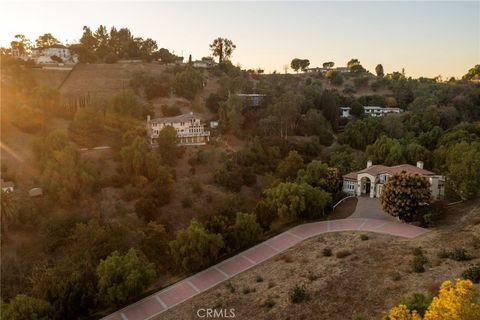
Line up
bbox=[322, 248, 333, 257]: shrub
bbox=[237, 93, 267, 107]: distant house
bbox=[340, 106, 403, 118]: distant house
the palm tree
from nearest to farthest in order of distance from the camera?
1. bbox=[322, 248, 333, 257]: shrub
2. the palm tree
3. bbox=[237, 93, 267, 107]: distant house
4. bbox=[340, 106, 403, 118]: distant house

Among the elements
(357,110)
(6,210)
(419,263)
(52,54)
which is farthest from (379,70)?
(6,210)

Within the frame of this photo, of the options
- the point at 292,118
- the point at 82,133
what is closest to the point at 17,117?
the point at 82,133

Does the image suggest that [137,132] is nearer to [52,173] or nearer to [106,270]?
[52,173]

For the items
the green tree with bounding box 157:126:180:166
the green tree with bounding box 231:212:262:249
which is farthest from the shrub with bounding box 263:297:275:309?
the green tree with bounding box 157:126:180:166

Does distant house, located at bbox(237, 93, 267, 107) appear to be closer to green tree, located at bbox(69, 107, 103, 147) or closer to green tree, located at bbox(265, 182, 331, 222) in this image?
green tree, located at bbox(69, 107, 103, 147)

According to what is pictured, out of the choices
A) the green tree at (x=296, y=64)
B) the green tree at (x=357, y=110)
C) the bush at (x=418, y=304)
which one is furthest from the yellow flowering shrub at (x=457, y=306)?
the green tree at (x=296, y=64)
